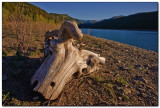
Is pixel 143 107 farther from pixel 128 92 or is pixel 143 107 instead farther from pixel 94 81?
pixel 94 81

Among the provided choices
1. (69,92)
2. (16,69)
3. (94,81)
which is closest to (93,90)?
(94,81)

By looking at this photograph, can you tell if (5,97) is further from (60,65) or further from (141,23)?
(141,23)

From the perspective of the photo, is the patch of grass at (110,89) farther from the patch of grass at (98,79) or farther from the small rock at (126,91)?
the small rock at (126,91)

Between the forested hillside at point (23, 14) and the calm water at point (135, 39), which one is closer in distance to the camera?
the forested hillside at point (23, 14)

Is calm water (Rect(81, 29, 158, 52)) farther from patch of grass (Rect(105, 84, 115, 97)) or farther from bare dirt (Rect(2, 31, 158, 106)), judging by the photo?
patch of grass (Rect(105, 84, 115, 97))

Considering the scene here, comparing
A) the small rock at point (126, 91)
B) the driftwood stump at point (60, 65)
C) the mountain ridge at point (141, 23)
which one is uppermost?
the mountain ridge at point (141, 23)

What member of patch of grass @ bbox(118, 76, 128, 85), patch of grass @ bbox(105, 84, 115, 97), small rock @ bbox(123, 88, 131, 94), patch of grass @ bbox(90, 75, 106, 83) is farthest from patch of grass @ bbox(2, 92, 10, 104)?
patch of grass @ bbox(118, 76, 128, 85)

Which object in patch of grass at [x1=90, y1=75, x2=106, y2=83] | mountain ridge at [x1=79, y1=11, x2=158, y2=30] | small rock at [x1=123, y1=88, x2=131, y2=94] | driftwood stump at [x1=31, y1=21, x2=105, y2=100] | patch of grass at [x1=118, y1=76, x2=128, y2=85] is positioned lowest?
small rock at [x1=123, y1=88, x2=131, y2=94]

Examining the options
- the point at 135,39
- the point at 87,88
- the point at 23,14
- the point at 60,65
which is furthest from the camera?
the point at 135,39

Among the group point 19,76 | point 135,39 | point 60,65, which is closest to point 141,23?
point 135,39

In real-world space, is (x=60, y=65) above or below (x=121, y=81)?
above

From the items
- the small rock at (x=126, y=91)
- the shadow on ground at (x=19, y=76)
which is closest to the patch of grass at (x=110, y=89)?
the small rock at (x=126, y=91)

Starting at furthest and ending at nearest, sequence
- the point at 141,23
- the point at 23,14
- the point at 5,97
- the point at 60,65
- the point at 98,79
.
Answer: the point at 141,23, the point at 23,14, the point at 98,79, the point at 60,65, the point at 5,97

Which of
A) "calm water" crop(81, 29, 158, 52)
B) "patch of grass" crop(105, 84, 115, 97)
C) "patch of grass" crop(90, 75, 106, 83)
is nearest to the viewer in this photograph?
"patch of grass" crop(105, 84, 115, 97)
